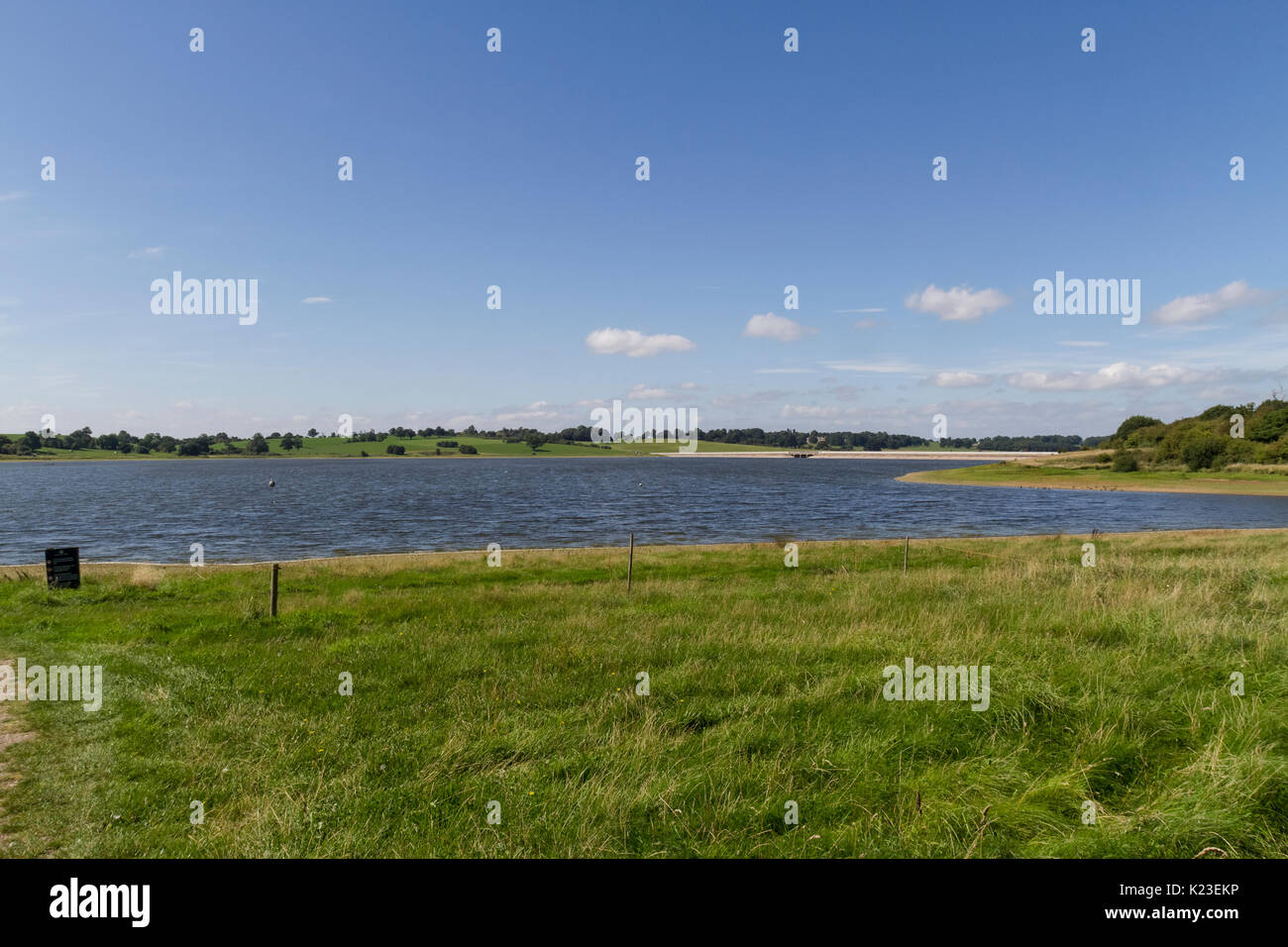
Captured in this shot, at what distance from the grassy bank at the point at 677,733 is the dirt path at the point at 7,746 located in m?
0.08

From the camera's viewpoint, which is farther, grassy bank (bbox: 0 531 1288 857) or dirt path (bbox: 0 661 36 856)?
dirt path (bbox: 0 661 36 856)

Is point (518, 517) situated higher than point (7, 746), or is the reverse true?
point (7, 746)

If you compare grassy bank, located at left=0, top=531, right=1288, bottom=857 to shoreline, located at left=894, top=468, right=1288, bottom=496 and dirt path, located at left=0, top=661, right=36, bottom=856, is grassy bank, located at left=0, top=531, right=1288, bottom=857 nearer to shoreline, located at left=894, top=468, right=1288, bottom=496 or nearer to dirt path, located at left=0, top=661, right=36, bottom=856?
dirt path, located at left=0, top=661, right=36, bottom=856

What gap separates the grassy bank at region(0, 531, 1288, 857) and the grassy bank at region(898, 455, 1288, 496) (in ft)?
391

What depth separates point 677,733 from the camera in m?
9.12

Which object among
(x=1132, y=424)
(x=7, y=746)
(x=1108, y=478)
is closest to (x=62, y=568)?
(x=7, y=746)

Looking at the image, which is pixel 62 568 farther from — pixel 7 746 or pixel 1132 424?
pixel 1132 424

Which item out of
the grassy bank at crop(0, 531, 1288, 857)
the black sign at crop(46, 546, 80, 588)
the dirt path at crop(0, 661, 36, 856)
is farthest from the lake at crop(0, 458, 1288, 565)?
the dirt path at crop(0, 661, 36, 856)

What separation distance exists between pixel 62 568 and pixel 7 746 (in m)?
18.7

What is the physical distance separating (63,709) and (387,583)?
709 inches

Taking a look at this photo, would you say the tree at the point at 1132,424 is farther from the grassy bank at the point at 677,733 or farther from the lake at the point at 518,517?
the grassy bank at the point at 677,733

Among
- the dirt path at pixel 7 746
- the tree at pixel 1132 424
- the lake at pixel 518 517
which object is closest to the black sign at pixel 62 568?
the dirt path at pixel 7 746

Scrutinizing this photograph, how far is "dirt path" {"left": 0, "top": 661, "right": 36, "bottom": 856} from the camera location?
7187mm
